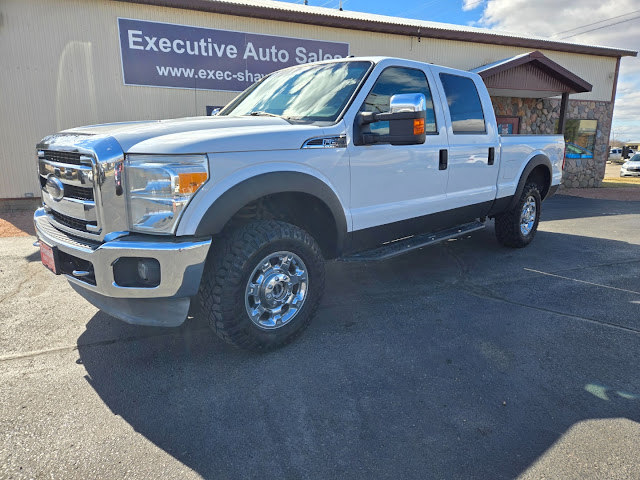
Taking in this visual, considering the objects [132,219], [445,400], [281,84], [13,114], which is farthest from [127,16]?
[445,400]

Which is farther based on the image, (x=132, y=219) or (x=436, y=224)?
(x=436, y=224)

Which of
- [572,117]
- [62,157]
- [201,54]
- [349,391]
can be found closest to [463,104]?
[349,391]

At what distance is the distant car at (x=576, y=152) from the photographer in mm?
15593

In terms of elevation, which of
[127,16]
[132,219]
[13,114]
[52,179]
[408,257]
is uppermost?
[127,16]

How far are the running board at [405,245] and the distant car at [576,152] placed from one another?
12.7 meters

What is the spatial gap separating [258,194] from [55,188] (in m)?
1.43

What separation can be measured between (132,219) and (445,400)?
84.6 inches

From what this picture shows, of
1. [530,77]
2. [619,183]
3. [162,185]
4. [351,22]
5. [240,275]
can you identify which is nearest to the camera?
[162,185]

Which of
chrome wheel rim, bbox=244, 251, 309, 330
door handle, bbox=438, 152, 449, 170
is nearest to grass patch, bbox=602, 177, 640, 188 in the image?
door handle, bbox=438, 152, 449, 170

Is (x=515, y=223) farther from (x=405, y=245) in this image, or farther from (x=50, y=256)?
(x=50, y=256)

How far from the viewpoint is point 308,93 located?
3773mm

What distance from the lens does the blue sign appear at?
31.3 feet

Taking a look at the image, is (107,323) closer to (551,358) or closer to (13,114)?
(551,358)

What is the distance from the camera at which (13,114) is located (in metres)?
9.12
